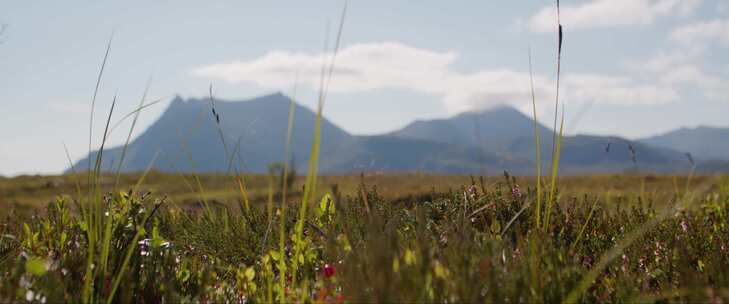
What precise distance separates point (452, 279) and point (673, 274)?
1810 mm

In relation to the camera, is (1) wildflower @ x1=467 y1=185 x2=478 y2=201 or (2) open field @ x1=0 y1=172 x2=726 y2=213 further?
(2) open field @ x1=0 y1=172 x2=726 y2=213

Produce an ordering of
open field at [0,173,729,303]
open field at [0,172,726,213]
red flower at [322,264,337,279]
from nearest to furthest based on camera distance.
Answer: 1. open field at [0,173,729,303]
2. red flower at [322,264,337,279]
3. open field at [0,172,726,213]

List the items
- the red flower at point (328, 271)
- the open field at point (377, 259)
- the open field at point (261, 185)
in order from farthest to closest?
the open field at point (261, 185)
the red flower at point (328, 271)
the open field at point (377, 259)

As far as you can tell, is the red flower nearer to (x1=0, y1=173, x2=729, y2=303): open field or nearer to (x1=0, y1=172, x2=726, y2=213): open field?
(x1=0, y1=173, x2=729, y2=303): open field

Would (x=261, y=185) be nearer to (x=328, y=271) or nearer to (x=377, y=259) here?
(x=328, y=271)

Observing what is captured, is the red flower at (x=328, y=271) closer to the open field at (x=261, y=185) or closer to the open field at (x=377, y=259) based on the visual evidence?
the open field at (x=377, y=259)

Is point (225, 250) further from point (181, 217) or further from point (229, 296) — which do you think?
point (181, 217)

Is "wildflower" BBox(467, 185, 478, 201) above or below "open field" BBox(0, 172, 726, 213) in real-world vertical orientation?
above

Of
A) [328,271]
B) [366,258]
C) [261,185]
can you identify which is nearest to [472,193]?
[328,271]

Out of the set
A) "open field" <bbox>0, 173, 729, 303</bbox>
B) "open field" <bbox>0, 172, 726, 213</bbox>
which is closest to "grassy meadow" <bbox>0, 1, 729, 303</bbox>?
"open field" <bbox>0, 173, 729, 303</bbox>

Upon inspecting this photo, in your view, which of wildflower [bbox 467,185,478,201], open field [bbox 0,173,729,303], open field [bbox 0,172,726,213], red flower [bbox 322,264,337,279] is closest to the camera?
open field [bbox 0,173,729,303]

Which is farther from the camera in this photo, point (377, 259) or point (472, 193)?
point (472, 193)

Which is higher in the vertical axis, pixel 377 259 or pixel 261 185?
pixel 377 259

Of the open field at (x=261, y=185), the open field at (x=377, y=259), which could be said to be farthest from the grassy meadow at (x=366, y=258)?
Result: the open field at (x=261, y=185)
